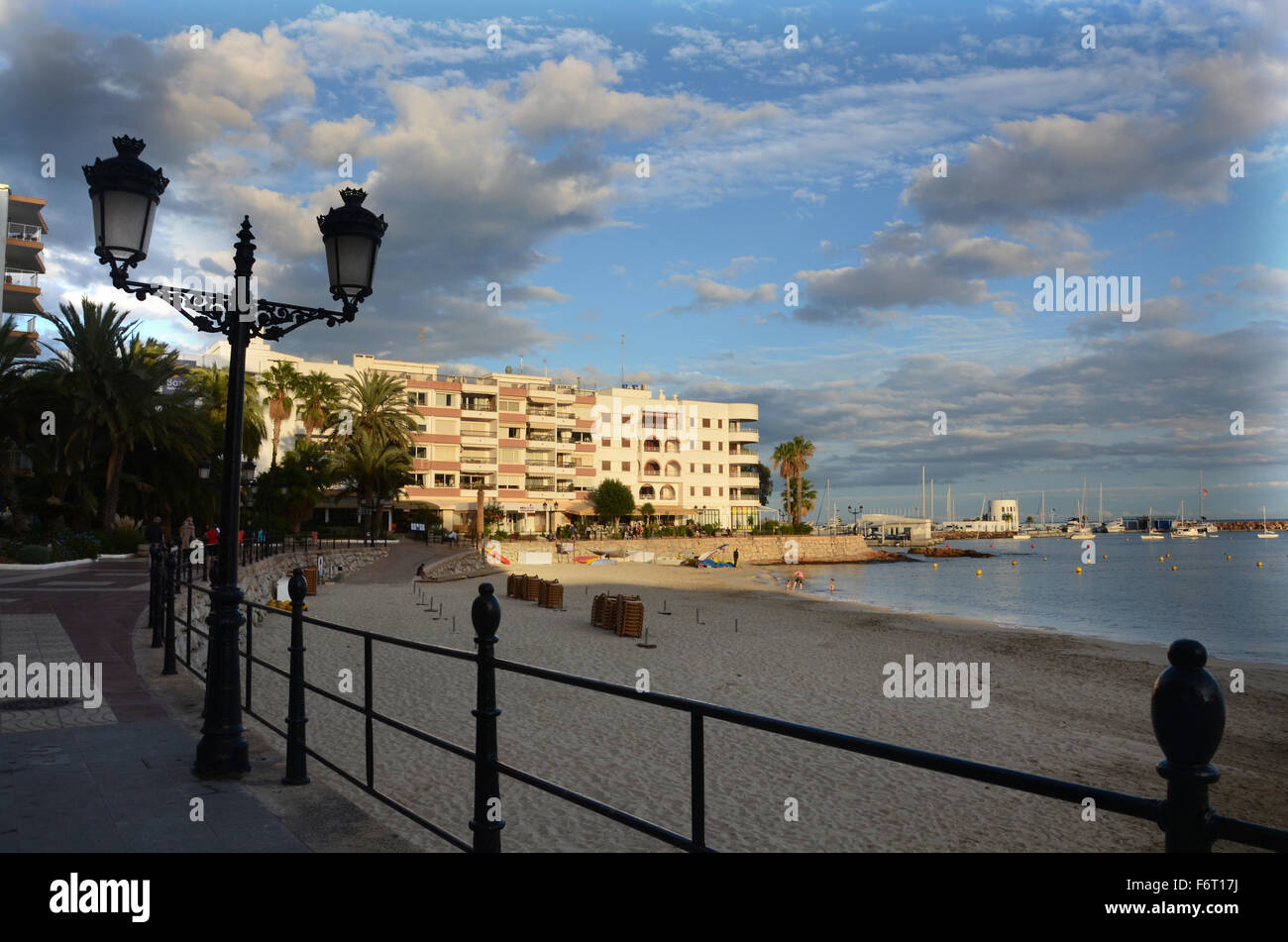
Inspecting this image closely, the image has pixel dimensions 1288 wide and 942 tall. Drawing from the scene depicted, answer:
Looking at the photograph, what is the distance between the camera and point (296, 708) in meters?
6.22

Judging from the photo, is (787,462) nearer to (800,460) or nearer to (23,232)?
(800,460)

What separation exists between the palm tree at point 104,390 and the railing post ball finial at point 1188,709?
125ft

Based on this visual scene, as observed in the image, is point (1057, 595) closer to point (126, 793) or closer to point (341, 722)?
point (341, 722)

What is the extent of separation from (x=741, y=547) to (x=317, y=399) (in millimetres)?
40302

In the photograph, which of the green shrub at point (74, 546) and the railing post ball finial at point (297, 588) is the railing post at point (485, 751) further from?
the green shrub at point (74, 546)

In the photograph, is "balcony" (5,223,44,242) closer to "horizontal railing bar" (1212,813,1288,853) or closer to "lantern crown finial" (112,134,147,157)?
"lantern crown finial" (112,134,147,157)

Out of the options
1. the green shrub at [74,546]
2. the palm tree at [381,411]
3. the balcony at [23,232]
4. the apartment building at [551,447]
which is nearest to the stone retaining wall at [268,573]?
the green shrub at [74,546]

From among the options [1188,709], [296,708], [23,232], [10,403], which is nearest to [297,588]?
[296,708]

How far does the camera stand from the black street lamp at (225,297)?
6.27 meters

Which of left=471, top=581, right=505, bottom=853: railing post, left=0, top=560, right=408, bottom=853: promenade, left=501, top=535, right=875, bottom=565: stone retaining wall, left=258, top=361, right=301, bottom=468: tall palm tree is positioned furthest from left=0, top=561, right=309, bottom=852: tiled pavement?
left=258, top=361, right=301, bottom=468: tall palm tree

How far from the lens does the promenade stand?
4.85 metres

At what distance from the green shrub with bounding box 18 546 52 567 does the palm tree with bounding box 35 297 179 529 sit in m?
7.03
